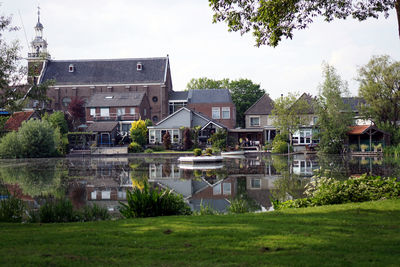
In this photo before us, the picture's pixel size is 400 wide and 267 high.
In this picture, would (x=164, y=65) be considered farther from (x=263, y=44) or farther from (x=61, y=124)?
(x=263, y=44)

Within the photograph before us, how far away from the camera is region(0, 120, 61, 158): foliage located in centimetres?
3816

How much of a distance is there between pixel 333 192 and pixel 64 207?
6.33 m

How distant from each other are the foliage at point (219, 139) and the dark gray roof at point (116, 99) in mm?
14603

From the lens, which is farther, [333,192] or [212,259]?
[333,192]

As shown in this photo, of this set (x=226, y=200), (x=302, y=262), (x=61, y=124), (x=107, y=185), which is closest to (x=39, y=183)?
(x=107, y=185)

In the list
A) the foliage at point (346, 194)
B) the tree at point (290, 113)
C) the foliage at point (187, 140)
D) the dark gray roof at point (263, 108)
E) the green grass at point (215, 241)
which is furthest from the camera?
the dark gray roof at point (263, 108)

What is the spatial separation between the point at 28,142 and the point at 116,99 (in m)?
21.2

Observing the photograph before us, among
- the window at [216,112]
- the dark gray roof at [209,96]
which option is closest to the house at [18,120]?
the dark gray roof at [209,96]

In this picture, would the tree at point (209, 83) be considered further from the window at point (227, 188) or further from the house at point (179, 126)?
the window at point (227, 188)

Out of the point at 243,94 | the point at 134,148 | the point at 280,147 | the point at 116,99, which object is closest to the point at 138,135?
the point at 134,148

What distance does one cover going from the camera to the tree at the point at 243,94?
246 feet

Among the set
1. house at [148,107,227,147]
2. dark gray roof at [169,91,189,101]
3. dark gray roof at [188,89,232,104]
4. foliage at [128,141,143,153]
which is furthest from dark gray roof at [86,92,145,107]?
foliage at [128,141,143,153]

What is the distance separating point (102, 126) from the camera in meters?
52.7

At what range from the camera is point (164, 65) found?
64.3 meters
